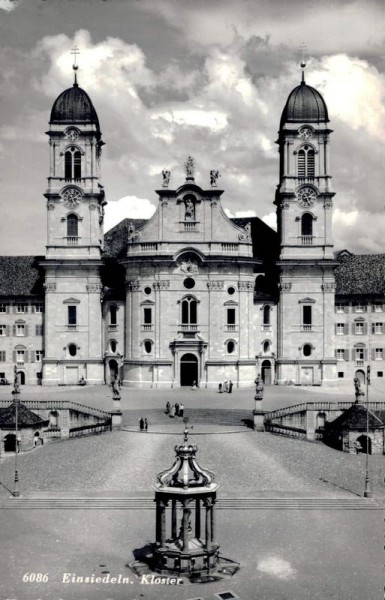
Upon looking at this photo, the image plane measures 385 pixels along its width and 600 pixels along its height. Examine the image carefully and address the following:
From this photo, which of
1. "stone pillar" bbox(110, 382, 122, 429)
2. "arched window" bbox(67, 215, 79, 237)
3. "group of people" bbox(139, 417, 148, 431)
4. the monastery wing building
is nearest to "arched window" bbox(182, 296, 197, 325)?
the monastery wing building

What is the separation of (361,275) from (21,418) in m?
44.2

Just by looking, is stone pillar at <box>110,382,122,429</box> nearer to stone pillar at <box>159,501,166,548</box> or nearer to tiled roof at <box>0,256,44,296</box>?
stone pillar at <box>159,501,166,548</box>

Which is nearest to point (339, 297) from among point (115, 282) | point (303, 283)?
point (303, 283)

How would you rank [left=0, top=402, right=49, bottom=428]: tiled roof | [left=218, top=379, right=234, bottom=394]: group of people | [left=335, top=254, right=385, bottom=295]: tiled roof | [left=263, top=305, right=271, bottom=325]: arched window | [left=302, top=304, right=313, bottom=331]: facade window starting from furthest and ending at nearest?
[left=335, top=254, right=385, bottom=295]: tiled roof < [left=263, top=305, right=271, bottom=325]: arched window < [left=302, top=304, right=313, bottom=331]: facade window < [left=218, top=379, right=234, bottom=394]: group of people < [left=0, top=402, right=49, bottom=428]: tiled roof

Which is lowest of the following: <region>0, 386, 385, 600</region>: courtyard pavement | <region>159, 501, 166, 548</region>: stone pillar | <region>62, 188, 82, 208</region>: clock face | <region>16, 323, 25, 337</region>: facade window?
<region>0, 386, 385, 600</region>: courtyard pavement

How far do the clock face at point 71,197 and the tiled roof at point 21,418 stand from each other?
28.9 meters

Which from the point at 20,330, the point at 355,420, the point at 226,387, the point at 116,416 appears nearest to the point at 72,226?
the point at 20,330

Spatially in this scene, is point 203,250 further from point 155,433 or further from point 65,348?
point 155,433

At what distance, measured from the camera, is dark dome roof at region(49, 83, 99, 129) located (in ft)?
258

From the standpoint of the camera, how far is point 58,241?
259 feet

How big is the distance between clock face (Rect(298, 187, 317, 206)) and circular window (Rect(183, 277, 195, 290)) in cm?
1334

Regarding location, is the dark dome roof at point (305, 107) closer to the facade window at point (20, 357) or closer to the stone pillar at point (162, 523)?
the facade window at point (20, 357)

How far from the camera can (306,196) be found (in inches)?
3125

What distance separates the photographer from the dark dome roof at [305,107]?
260 ft
